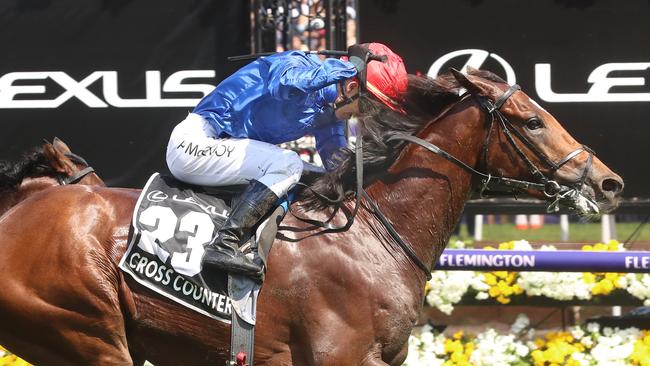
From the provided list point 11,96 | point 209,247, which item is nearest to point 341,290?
point 209,247

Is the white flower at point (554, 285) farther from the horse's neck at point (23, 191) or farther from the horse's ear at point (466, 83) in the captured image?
the horse's neck at point (23, 191)

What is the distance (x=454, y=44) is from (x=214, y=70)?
4.94 ft

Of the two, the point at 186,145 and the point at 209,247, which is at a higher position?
the point at 186,145

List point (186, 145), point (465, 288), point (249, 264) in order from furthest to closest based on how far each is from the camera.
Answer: point (465, 288)
point (186, 145)
point (249, 264)

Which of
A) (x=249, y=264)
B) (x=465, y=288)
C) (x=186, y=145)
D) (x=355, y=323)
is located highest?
(x=186, y=145)

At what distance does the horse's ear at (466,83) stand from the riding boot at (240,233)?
35.5 inches

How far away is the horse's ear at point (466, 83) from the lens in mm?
4324

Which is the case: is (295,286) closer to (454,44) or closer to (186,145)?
(186,145)

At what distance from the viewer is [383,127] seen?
450 cm

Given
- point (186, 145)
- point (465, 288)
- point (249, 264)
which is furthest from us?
point (465, 288)

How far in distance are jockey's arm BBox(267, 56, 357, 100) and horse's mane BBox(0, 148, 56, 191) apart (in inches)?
59.6

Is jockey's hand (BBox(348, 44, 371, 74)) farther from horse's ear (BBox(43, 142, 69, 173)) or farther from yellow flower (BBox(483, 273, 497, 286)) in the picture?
yellow flower (BBox(483, 273, 497, 286))

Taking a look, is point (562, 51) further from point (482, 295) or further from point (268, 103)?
point (268, 103)

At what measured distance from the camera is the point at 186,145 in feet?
14.3
